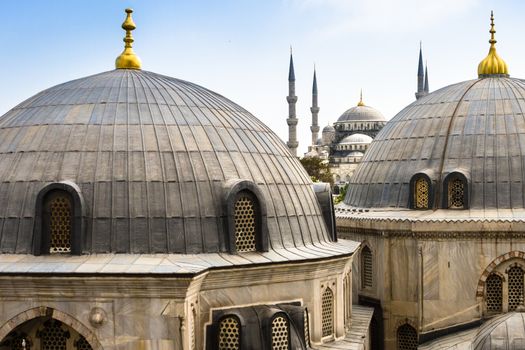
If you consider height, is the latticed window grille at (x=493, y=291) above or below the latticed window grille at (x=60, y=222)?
below

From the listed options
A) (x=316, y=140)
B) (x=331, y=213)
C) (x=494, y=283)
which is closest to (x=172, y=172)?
(x=331, y=213)

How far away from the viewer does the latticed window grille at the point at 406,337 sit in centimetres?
2405

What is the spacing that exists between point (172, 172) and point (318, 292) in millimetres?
4456

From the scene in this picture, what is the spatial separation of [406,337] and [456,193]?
4.85 metres

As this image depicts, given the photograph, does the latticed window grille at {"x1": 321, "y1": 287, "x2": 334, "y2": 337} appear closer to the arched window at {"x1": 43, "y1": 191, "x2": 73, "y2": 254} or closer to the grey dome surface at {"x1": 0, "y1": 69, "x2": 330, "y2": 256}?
the grey dome surface at {"x1": 0, "y1": 69, "x2": 330, "y2": 256}

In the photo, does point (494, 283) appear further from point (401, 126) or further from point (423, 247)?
point (401, 126)

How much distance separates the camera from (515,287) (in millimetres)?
22125

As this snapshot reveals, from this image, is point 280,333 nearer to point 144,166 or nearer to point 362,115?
point 144,166

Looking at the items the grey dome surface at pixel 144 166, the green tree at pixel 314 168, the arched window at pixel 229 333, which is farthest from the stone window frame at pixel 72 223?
the green tree at pixel 314 168

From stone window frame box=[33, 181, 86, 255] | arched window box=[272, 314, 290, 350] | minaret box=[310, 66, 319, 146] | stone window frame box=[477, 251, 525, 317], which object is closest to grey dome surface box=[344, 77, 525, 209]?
stone window frame box=[477, 251, 525, 317]

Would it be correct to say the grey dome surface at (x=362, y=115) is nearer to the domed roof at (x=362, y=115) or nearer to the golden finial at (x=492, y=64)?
the domed roof at (x=362, y=115)

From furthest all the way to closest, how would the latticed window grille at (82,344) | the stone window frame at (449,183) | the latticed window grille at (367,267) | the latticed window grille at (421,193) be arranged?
1. the latticed window grille at (367,267)
2. the latticed window grille at (421,193)
3. the stone window frame at (449,183)
4. the latticed window grille at (82,344)

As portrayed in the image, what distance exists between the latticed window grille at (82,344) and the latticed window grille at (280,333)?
152 inches

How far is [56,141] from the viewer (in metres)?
17.6
